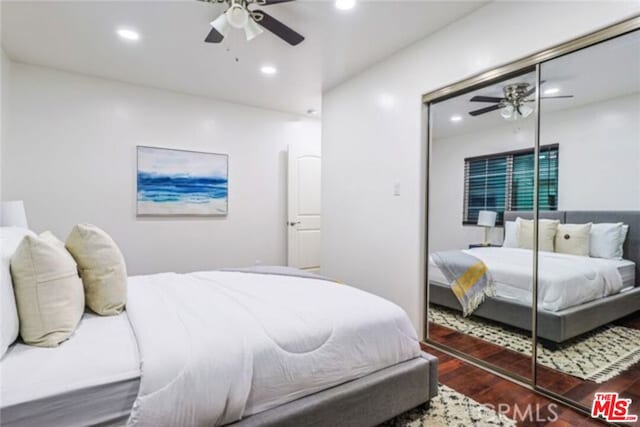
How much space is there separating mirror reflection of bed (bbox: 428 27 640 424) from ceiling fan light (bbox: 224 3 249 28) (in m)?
1.69

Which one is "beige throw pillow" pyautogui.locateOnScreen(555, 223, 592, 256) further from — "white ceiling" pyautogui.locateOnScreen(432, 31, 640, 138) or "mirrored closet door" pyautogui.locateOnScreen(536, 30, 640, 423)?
"white ceiling" pyautogui.locateOnScreen(432, 31, 640, 138)

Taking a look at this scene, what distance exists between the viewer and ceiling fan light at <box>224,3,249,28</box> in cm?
203

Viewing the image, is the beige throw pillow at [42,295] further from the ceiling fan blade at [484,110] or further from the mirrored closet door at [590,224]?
the ceiling fan blade at [484,110]

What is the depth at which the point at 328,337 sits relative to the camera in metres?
1.48

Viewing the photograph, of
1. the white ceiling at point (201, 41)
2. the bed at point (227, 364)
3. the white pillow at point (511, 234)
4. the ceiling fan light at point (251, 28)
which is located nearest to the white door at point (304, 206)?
the white ceiling at point (201, 41)

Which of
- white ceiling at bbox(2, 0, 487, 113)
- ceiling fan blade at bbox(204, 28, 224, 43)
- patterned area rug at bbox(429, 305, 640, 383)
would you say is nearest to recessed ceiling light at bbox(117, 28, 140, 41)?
white ceiling at bbox(2, 0, 487, 113)

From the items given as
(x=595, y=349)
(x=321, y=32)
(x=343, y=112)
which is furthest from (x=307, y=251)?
(x=595, y=349)

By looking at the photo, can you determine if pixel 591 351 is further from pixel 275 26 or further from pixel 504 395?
pixel 275 26

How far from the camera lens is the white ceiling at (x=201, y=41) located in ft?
7.88

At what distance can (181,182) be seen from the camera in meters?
4.18

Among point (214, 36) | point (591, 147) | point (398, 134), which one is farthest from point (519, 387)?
point (214, 36)

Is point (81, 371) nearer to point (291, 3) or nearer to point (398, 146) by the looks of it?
point (291, 3)

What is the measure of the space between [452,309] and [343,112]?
93.3 inches

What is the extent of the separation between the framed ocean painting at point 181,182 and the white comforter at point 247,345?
→ 227 centimetres
